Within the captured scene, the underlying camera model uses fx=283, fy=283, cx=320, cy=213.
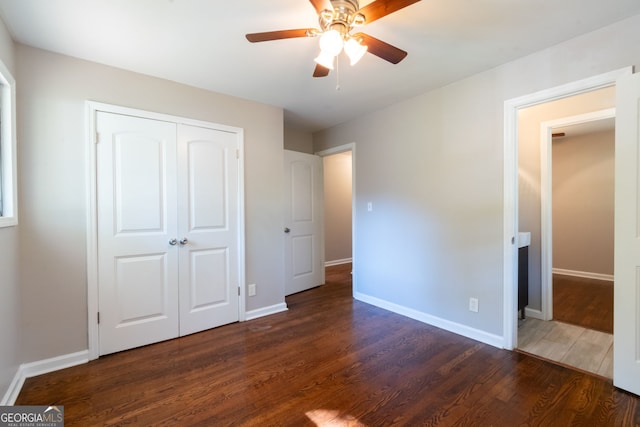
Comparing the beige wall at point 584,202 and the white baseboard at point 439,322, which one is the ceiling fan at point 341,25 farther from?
the beige wall at point 584,202

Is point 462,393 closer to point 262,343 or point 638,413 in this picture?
point 638,413

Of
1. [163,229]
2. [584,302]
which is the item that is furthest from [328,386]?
[584,302]

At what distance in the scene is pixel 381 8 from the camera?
1.35 meters

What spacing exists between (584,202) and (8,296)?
23.4ft

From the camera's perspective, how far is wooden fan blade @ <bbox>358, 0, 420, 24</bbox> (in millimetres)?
1287

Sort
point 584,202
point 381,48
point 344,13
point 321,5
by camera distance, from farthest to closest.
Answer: point 584,202 < point 381,48 < point 344,13 < point 321,5

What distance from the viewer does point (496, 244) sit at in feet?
8.03

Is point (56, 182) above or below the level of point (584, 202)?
above

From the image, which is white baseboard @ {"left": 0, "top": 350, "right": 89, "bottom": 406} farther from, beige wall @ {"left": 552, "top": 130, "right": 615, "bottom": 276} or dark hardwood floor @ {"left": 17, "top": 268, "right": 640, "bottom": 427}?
beige wall @ {"left": 552, "top": 130, "right": 615, "bottom": 276}

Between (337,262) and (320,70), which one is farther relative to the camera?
(337,262)

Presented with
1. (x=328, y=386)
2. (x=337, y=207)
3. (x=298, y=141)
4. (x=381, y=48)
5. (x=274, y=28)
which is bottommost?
(x=328, y=386)

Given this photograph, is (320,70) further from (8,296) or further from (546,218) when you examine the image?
(546,218)

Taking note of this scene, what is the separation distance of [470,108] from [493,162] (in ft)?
1.82

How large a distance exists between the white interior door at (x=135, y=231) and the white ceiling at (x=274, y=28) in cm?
58
